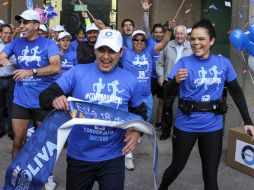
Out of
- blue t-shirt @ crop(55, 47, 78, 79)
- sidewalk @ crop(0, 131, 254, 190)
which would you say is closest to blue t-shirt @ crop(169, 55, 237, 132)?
sidewalk @ crop(0, 131, 254, 190)

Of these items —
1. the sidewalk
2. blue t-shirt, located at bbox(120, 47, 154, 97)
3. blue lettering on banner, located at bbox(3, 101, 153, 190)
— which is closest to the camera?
blue lettering on banner, located at bbox(3, 101, 153, 190)

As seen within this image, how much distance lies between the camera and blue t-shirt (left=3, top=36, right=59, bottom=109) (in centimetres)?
476

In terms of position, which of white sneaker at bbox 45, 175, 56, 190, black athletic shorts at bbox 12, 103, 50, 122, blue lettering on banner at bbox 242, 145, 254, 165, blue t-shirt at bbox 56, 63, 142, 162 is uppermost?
blue t-shirt at bbox 56, 63, 142, 162

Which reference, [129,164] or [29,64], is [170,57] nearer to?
[129,164]

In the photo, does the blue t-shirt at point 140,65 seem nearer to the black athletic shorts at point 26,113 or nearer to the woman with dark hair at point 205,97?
the black athletic shorts at point 26,113

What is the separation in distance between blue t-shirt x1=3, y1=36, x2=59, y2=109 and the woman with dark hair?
4.99 ft

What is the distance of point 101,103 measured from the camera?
3158 mm

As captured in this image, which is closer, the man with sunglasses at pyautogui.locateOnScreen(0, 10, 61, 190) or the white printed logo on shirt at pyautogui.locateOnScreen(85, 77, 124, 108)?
the white printed logo on shirt at pyautogui.locateOnScreen(85, 77, 124, 108)

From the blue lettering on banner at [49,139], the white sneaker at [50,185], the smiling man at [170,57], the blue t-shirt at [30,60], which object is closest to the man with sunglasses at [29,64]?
the blue t-shirt at [30,60]

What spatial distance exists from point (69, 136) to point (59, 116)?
0.99ft

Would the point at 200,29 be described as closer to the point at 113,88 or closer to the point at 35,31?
the point at 113,88

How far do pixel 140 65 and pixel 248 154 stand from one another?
187 centimetres

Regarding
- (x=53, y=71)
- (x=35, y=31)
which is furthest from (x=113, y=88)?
(x=35, y=31)

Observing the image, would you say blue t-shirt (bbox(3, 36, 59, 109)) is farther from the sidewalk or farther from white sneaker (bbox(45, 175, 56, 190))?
the sidewalk
